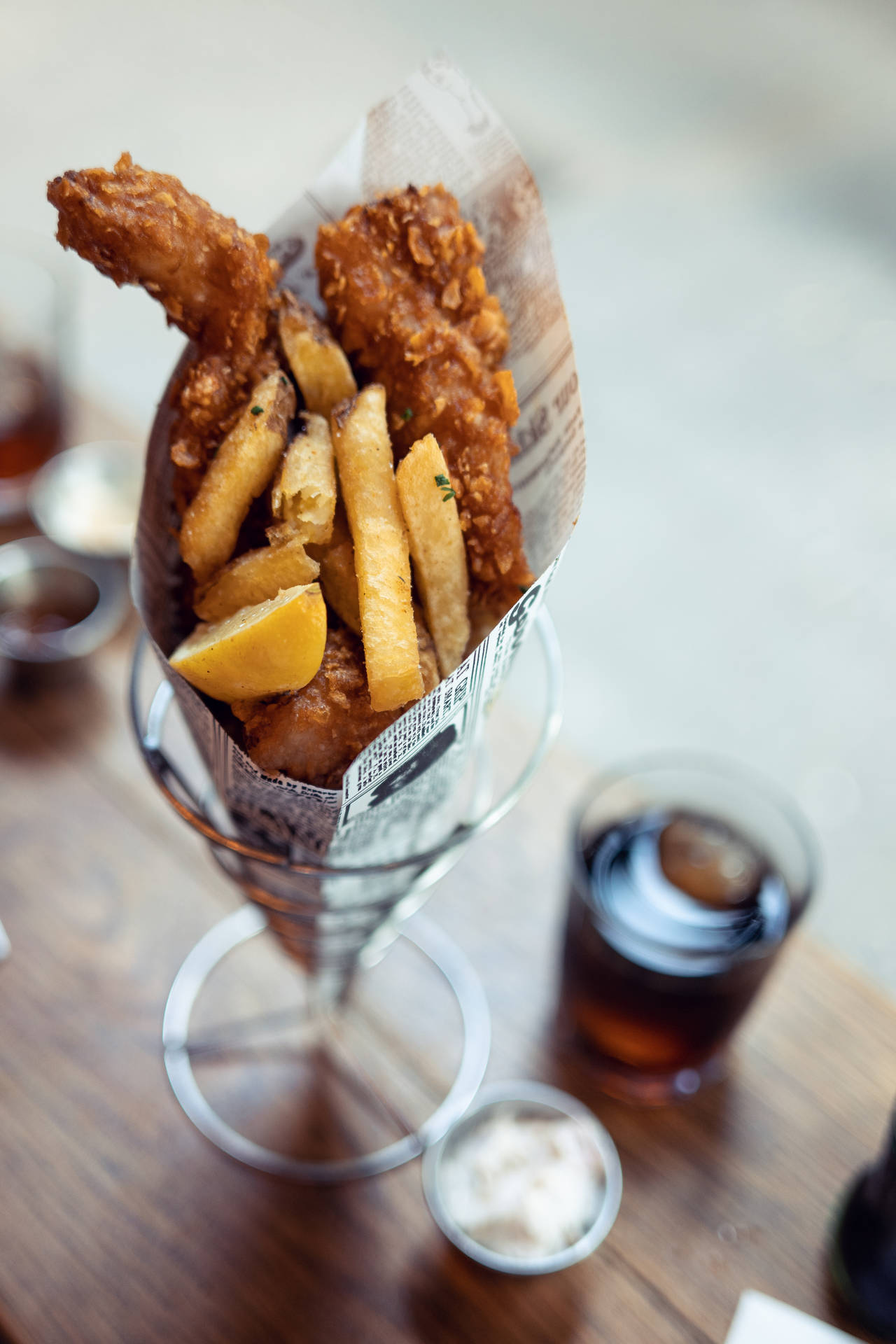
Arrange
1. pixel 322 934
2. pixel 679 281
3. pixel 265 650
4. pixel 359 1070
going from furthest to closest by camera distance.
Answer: pixel 679 281, pixel 359 1070, pixel 322 934, pixel 265 650

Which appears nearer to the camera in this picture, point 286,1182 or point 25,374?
point 286,1182

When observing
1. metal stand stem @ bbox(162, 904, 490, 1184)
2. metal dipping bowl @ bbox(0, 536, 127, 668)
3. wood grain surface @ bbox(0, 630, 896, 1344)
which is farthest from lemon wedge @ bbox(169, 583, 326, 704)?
metal dipping bowl @ bbox(0, 536, 127, 668)

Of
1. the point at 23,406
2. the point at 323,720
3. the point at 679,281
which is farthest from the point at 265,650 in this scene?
the point at 679,281

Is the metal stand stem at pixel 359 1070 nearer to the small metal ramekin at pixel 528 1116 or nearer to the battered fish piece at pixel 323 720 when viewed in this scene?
the small metal ramekin at pixel 528 1116

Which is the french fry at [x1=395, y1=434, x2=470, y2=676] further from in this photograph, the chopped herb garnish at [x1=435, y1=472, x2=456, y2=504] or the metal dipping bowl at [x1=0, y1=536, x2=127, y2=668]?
the metal dipping bowl at [x1=0, y1=536, x2=127, y2=668]

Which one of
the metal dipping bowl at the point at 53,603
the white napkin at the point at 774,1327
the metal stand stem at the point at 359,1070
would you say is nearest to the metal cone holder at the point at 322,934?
the metal stand stem at the point at 359,1070

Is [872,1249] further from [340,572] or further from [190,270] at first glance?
[190,270]

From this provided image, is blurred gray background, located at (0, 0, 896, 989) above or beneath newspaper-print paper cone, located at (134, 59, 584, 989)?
beneath
